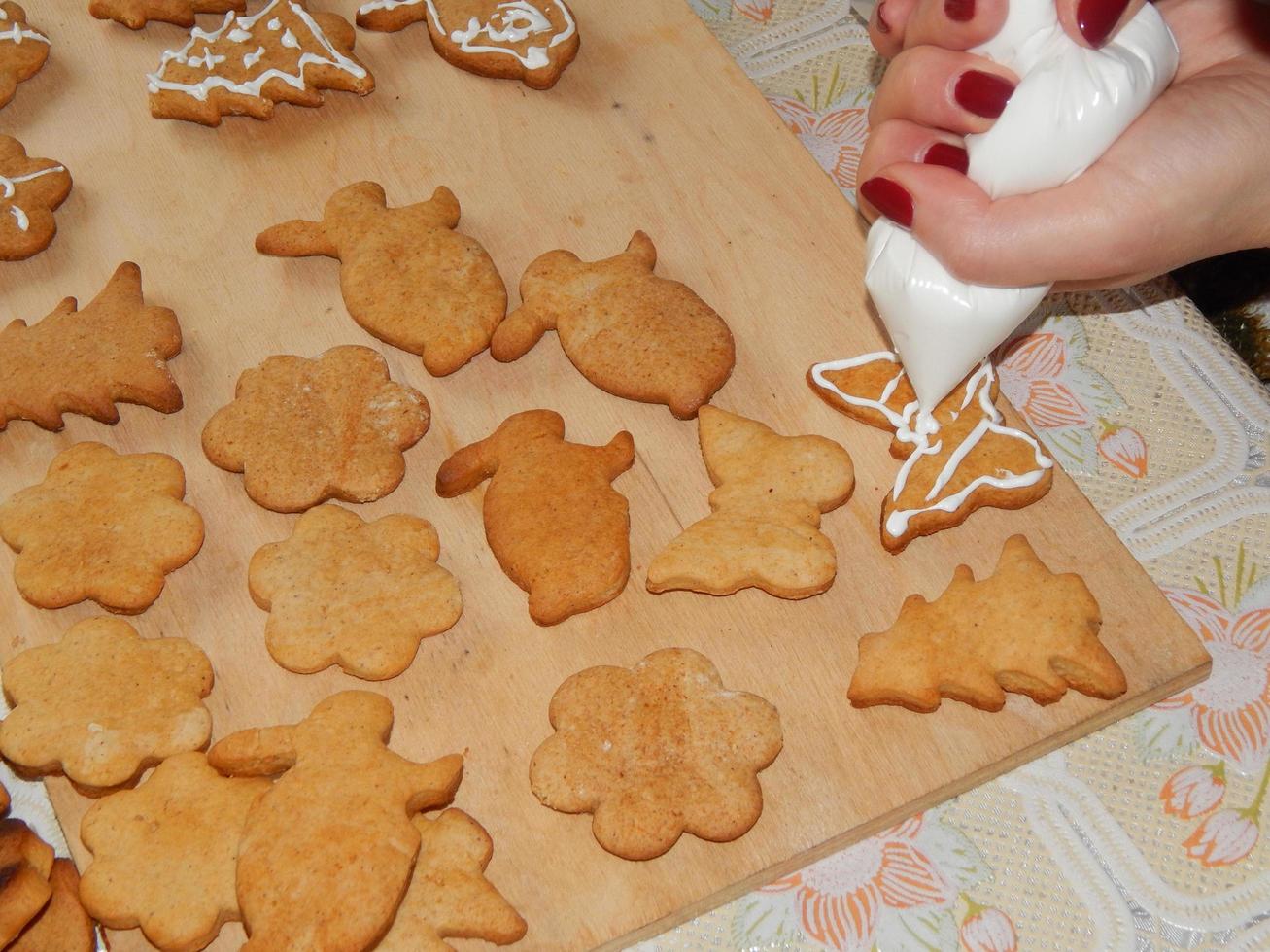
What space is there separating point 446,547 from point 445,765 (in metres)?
0.31

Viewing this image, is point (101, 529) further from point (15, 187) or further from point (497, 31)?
point (497, 31)

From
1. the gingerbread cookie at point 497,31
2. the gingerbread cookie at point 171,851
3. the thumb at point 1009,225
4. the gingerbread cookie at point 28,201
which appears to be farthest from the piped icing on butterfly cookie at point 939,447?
the gingerbread cookie at point 28,201

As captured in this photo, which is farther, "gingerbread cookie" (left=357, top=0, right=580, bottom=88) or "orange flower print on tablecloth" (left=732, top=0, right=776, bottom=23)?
"orange flower print on tablecloth" (left=732, top=0, right=776, bottom=23)

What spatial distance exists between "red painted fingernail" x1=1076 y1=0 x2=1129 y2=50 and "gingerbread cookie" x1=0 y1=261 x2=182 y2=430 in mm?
1248

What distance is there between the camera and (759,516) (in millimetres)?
1548

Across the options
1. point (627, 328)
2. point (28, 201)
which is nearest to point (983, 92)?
point (627, 328)

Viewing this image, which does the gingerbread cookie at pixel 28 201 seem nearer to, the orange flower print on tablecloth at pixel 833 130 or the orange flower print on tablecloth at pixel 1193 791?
the orange flower print on tablecloth at pixel 833 130

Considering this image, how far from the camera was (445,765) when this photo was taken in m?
1.39

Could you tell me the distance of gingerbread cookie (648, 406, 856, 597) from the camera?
150 centimetres

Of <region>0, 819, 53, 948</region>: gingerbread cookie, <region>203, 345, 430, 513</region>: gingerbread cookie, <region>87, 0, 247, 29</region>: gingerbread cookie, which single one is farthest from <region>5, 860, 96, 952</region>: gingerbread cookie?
<region>87, 0, 247, 29</region>: gingerbread cookie

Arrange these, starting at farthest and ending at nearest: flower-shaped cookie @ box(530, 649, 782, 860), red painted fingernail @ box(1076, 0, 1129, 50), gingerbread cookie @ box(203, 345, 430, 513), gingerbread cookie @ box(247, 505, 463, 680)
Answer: gingerbread cookie @ box(203, 345, 430, 513) < gingerbread cookie @ box(247, 505, 463, 680) < flower-shaped cookie @ box(530, 649, 782, 860) < red painted fingernail @ box(1076, 0, 1129, 50)

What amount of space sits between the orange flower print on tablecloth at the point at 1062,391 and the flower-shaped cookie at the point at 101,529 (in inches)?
47.0

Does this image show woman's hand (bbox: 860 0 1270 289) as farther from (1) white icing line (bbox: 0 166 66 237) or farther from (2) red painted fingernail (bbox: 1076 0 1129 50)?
(1) white icing line (bbox: 0 166 66 237)

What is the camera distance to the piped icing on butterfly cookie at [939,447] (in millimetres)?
1548
